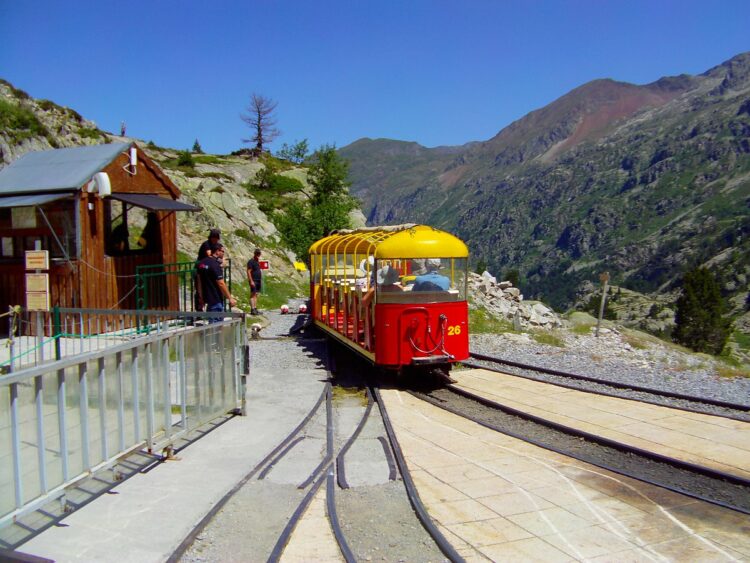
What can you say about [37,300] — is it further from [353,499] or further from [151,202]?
[353,499]

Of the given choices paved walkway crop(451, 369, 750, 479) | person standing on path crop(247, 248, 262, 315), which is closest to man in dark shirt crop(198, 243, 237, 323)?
paved walkway crop(451, 369, 750, 479)

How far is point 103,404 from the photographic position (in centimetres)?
607

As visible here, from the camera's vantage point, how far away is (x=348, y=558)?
17.0 ft

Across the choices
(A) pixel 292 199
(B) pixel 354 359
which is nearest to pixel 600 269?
(A) pixel 292 199

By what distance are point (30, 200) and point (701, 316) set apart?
213 feet

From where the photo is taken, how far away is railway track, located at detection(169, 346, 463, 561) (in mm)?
5430

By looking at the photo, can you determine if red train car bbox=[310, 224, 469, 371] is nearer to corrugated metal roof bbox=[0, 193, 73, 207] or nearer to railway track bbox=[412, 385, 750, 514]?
railway track bbox=[412, 385, 750, 514]

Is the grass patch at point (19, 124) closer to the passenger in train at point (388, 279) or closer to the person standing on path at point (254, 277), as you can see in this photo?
the person standing on path at point (254, 277)

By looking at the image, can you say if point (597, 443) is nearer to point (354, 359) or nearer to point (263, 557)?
point (263, 557)

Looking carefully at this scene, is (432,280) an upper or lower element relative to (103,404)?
upper

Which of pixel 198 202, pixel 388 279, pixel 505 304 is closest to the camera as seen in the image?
pixel 388 279

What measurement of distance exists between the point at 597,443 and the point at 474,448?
5.66 ft

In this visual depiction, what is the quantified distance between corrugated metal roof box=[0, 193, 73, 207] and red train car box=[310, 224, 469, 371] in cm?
634

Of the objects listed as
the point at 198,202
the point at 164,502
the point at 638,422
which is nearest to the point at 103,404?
the point at 164,502
